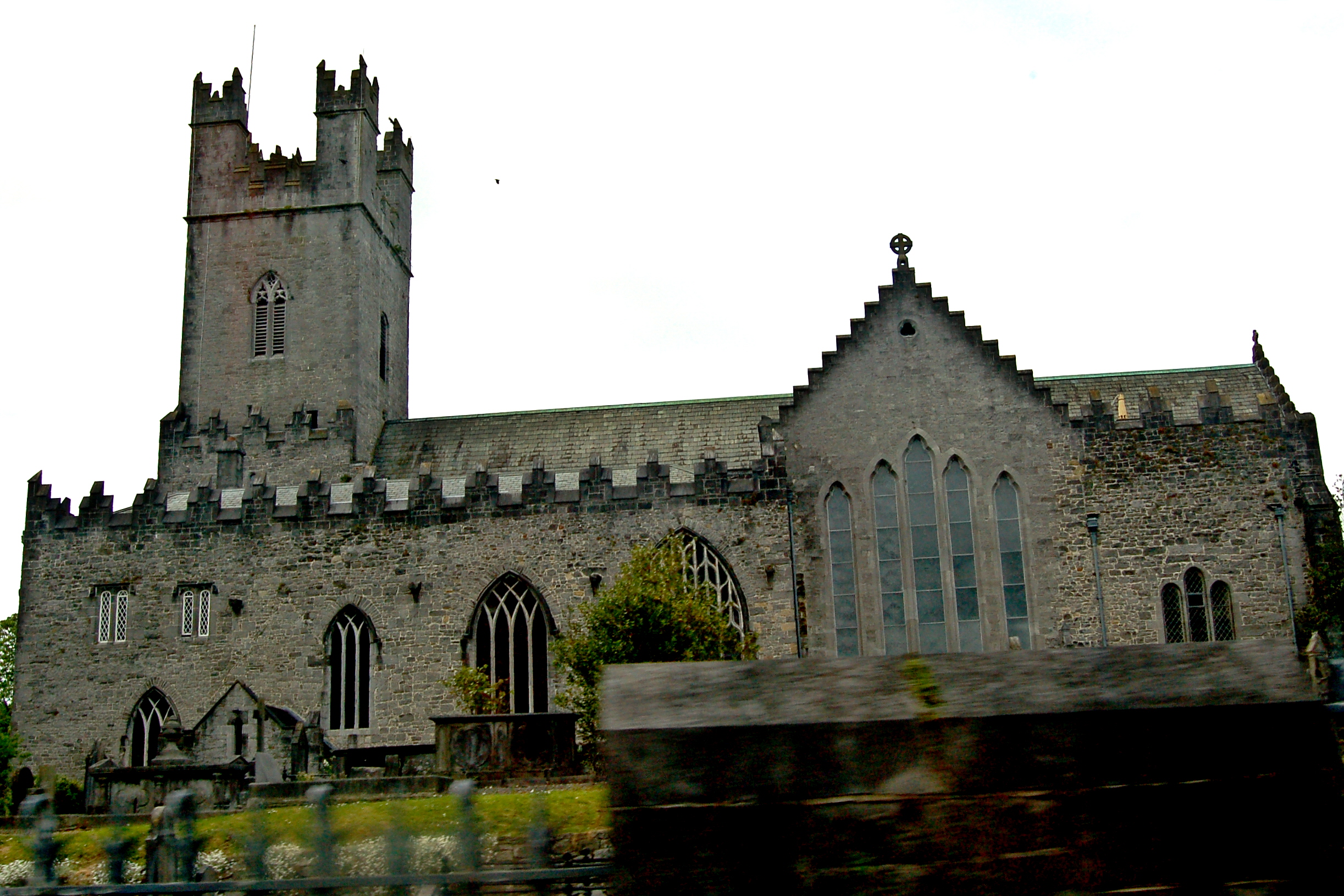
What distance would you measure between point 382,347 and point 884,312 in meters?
21.2

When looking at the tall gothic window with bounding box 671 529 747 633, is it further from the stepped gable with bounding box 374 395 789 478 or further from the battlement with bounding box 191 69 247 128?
the battlement with bounding box 191 69 247 128

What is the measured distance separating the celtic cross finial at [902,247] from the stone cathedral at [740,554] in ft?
0.31

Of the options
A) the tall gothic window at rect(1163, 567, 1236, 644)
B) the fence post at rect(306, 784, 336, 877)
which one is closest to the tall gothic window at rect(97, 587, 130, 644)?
the tall gothic window at rect(1163, 567, 1236, 644)

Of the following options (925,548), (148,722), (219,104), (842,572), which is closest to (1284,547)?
(925,548)

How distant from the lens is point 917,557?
31.5 meters

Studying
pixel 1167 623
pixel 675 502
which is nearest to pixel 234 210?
pixel 675 502

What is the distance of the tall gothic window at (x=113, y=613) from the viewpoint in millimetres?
33000

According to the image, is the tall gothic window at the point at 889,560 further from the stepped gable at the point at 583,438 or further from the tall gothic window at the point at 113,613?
the tall gothic window at the point at 113,613

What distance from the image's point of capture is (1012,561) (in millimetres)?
31375

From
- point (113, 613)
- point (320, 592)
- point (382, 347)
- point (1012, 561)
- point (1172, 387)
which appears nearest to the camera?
point (1012, 561)

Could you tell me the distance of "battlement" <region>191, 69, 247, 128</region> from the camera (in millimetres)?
46781

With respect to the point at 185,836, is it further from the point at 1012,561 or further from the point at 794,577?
the point at 1012,561

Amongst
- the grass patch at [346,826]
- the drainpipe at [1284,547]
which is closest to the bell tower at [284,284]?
the drainpipe at [1284,547]

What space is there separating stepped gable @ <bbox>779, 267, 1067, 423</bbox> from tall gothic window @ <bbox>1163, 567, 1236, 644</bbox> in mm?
4884
